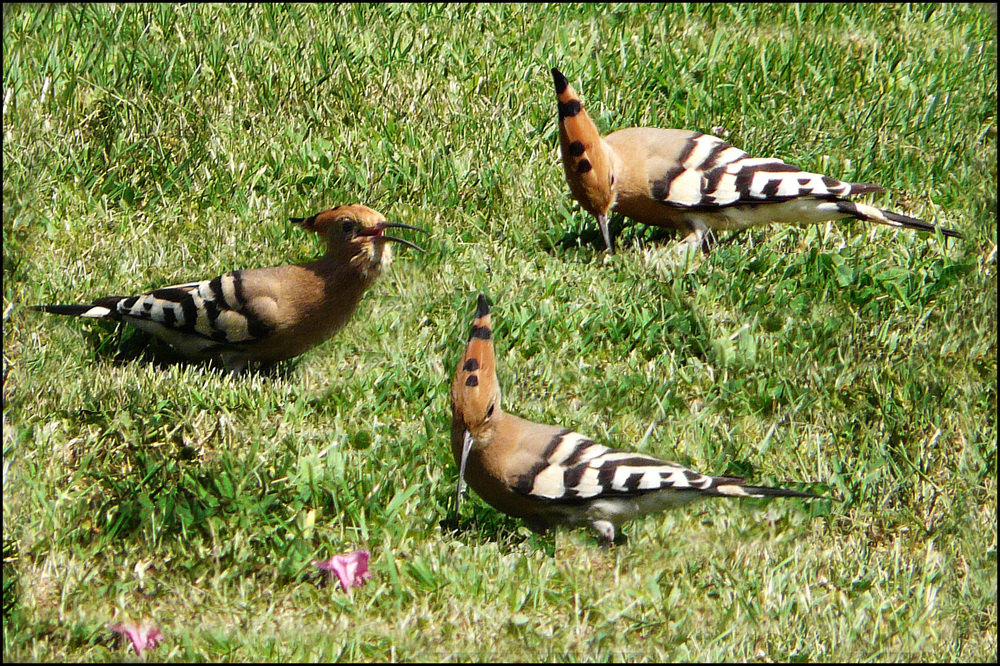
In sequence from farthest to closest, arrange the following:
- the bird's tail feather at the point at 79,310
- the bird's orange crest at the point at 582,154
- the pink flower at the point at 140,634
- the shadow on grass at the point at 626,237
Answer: the shadow on grass at the point at 626,237
the bird's orange crest at the point at 582,154
the bird's tail feather at the point at 79,310
the pink flower at the point at 140,634

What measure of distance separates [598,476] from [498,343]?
3.68ft

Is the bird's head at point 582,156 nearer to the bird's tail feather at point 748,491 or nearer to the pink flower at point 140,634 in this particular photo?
the bird's tail feather at point 748,491

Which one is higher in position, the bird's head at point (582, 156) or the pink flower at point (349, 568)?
the bird's head at point (582, 156)

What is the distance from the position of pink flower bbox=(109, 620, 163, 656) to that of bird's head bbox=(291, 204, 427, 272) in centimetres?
182

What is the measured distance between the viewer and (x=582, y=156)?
18.8 ft

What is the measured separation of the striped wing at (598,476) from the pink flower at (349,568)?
620mm

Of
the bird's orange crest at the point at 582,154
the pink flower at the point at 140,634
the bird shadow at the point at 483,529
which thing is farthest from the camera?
the bird's orange crest at the point at 582,154

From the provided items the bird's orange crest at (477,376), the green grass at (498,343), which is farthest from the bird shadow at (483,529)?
the bird's orange crest at (477,376)

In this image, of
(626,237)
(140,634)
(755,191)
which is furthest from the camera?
(626,237)

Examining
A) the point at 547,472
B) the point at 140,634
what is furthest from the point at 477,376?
the point at 140,634

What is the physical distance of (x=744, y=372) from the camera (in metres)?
5.20

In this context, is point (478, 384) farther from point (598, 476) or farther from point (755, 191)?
point (755, 191)

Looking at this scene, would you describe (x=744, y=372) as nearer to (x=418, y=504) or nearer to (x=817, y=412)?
(x=817, y=412)

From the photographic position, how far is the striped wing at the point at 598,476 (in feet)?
14.0
